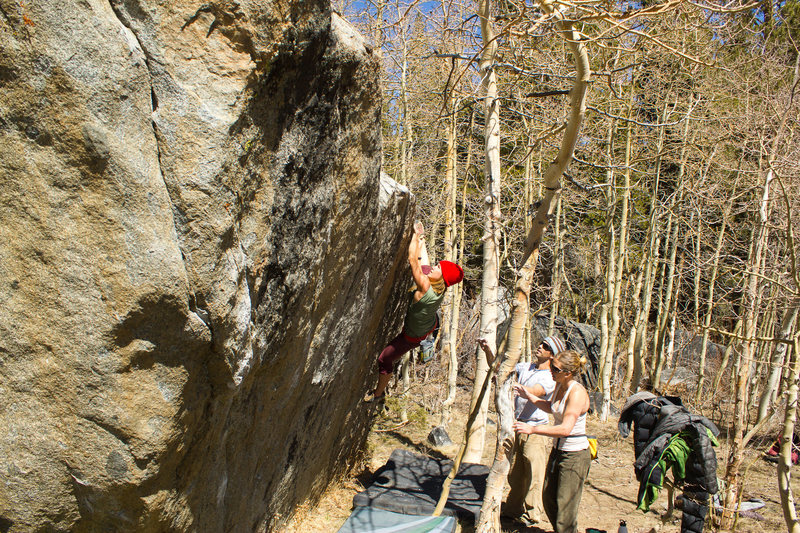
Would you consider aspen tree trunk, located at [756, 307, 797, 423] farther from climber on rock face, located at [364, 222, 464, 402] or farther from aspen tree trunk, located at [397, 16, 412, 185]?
aspen tree trunk, located at [397, 16, 412, 185]

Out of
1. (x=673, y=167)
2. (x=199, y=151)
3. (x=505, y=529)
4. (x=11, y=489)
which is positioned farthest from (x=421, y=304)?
(x=673, y=167)

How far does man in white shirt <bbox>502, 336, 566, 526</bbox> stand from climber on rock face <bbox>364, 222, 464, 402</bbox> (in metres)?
1.04

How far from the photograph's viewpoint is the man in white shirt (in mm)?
5344

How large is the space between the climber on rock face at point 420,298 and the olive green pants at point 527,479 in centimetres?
143

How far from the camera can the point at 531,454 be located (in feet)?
18.3

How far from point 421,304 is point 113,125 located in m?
3.60

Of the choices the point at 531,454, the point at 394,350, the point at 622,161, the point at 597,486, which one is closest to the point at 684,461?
the point at 531,454

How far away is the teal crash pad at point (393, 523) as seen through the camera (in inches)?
182

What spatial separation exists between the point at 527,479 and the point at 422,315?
193cm

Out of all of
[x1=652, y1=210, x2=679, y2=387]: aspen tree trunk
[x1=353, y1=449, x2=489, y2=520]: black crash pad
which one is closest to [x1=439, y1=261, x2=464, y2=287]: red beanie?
[x1=353, y1=449, x2=489, y2=520]: black crash pad

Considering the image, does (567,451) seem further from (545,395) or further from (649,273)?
(649,273)

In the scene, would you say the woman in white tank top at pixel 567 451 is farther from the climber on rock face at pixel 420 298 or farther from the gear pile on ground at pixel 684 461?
the climber on rock face at pixel 420 298

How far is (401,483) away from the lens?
5.71 meters

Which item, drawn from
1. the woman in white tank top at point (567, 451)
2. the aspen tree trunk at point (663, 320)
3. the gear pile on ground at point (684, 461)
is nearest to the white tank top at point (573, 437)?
the woman in white tank top at point (567, 451)
